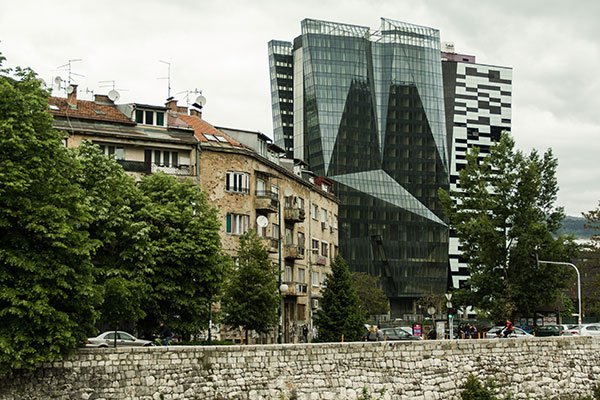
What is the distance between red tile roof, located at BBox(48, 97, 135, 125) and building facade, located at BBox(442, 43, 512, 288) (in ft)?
418

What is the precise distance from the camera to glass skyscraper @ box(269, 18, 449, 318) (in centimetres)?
14500

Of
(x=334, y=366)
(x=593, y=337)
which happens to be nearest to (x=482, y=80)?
(x=593, y=337)

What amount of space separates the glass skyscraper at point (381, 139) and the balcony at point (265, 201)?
80.1 metres

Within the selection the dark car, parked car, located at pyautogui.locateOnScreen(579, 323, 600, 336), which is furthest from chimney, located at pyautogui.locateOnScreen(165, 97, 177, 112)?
parked car, located at pyautogui.locateOnScreen(579, 323, 600, 336)

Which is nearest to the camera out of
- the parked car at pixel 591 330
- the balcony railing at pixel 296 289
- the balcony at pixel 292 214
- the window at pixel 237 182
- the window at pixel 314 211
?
the parked car at pixel 591 330

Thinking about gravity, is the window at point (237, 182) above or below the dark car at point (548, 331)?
above

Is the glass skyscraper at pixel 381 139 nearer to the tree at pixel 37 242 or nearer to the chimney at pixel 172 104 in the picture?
the chimney at pixel 172 104

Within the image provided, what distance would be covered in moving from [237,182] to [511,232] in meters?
20.5

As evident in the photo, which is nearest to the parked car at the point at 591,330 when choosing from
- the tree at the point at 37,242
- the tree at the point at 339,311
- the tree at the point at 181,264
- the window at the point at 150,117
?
the tree at the point at 339,311

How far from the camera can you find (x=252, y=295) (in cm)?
4681

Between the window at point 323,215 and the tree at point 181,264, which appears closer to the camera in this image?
the tree at point 181,264

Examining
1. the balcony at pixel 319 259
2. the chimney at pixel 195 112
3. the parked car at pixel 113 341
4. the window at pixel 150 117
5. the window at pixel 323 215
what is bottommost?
the parked car at pixel 113 341

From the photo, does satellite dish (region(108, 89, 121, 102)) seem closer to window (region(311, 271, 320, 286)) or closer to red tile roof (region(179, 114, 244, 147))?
red tile roof (region(179, 114, 244, 147))

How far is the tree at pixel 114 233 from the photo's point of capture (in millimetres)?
36688
